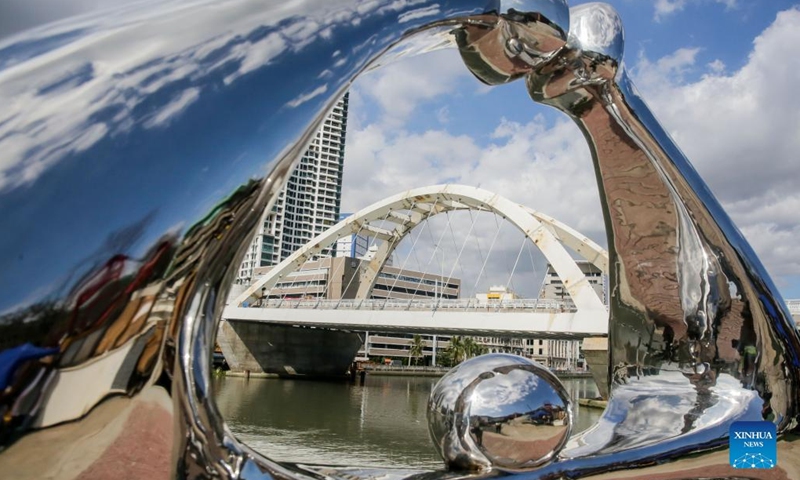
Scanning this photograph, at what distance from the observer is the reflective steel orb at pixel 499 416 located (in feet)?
4.82

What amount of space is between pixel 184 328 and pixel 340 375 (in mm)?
32748

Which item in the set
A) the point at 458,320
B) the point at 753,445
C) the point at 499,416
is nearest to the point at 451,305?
the point at 458,320

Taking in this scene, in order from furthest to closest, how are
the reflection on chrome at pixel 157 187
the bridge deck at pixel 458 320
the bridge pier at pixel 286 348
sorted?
the bridge pier at pixel 286 348 → the bridge deck at pixel 458 320 → the reflection on chrome at pixel 157 187

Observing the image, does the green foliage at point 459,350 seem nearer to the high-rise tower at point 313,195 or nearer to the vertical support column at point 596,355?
the high-rise tower at point 313,195

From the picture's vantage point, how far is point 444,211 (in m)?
28.3

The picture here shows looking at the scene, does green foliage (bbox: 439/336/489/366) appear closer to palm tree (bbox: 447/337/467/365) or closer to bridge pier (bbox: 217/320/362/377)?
palm tree (bbox: 447/337/467/365)

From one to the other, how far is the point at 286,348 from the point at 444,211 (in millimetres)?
10255

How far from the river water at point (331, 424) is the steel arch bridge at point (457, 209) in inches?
121

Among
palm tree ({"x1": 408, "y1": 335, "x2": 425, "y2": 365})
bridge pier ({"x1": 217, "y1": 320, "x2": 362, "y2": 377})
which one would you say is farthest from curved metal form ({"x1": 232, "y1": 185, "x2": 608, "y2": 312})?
palm tree ({"x1": 408, "y1": 335, "x2": 425, "y2": 365})

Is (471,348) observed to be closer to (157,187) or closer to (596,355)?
(596,355)

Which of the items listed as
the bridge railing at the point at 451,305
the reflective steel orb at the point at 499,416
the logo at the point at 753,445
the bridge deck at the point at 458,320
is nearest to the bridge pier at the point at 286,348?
the bridge deck at the point at 458,320

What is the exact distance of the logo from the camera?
6.47 feet

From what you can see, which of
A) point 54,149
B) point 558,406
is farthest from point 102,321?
point 558,406

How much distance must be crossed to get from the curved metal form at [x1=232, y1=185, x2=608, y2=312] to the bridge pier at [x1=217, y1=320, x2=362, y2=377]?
171 centimetres
